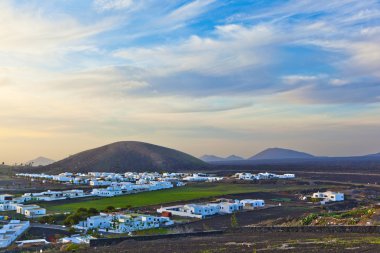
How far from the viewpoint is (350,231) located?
24.0 meters

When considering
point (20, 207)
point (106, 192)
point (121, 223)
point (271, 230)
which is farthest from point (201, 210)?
point (106, 192)

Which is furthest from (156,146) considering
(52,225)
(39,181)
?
(52,225)

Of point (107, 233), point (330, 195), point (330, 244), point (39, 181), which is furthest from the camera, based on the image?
point (39, 181)

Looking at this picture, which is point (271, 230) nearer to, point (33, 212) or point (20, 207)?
point (33, 212)

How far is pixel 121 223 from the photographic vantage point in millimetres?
38562

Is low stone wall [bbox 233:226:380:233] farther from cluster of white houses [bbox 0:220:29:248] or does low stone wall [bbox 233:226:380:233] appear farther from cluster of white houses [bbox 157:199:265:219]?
cluster of white houses [bbox 157:199:265:219]

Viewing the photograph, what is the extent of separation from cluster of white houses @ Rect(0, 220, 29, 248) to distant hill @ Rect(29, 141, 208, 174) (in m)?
115

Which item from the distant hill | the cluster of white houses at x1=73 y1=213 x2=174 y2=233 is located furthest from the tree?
the distant hill

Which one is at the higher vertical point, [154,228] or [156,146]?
[156,146]

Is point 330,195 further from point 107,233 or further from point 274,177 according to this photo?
point 274,177

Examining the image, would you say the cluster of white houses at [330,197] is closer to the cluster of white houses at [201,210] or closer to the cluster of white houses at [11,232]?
the cluster of white houses at [201,210]

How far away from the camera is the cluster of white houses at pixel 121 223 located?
126 ft

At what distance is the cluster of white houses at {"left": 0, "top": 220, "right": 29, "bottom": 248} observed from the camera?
31.8 meters

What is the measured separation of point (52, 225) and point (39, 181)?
2481 inches
